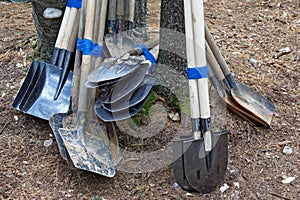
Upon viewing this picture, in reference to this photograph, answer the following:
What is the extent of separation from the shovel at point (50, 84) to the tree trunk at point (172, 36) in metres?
0.48

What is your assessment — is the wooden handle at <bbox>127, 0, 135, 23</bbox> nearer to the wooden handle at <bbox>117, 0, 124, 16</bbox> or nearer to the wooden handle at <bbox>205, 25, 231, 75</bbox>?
the wooden handle at <bbox>117, 0, 124, 16</bbox>

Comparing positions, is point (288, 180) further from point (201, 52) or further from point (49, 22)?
point (49, 22)

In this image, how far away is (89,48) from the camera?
2174 millimetres

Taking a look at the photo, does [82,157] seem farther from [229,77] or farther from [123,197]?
[229,77]

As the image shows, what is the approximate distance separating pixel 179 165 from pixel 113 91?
48cm

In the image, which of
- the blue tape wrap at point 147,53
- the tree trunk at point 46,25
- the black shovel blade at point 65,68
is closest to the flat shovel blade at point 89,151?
the black shovel blade at point 65,68

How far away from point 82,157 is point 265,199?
2.89 feet

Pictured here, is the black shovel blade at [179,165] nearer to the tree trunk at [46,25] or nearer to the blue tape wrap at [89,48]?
the blue tape wrap at [89,48]

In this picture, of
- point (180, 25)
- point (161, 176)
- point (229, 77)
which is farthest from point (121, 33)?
point (161, 176)

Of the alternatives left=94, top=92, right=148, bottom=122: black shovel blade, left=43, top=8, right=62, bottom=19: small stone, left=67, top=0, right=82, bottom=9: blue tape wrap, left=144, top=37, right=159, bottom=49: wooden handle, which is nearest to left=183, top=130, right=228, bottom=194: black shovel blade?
left=94, top=92, right=148, bottom=122: black shovel blade

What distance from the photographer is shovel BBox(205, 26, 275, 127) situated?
7.88ft

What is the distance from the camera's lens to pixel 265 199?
204cm

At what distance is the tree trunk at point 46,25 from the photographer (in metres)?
2.61

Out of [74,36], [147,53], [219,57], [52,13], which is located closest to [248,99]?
[219,57]
